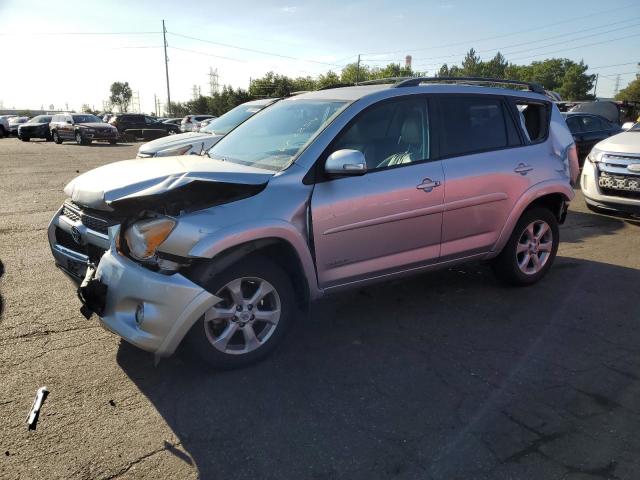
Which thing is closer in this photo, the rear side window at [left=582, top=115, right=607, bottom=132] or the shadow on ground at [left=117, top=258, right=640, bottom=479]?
the shadow on ground at [left=117, top=258, right=640, bottom=479]

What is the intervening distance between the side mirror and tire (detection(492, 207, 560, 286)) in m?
2.10

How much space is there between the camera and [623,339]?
3.84 m

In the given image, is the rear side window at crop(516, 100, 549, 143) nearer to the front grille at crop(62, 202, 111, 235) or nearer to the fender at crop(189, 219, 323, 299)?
the fender at crop(189, 219, 323, 299)

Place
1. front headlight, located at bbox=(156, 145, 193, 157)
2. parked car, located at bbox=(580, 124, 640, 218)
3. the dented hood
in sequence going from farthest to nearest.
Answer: front headlight, located at bbox=(156, 145, 193, 157) < parked car, located at bbox=(580, 124, 640, 218) < the dented hood

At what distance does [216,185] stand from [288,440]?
60.3 inches

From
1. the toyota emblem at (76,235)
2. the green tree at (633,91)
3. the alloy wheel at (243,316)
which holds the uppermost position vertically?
the green tree at (633,91)

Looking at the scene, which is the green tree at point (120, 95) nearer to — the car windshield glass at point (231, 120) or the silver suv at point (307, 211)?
the car windshield glass at point (231, 120)

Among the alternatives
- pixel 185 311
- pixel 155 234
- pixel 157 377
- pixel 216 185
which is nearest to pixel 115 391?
pixel 157 377

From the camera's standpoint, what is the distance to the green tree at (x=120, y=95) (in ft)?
399

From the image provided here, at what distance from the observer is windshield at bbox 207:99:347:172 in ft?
12.1

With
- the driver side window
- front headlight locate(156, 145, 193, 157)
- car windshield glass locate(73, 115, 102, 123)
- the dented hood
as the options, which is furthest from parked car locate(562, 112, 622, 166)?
car windshield glass locate(73, 115, 102, 123)

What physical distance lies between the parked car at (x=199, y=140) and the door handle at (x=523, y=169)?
4.34 m

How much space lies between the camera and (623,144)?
292 inches

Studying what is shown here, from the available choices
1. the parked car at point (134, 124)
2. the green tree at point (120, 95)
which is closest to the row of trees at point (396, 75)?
the green tree at point (120, 95)
